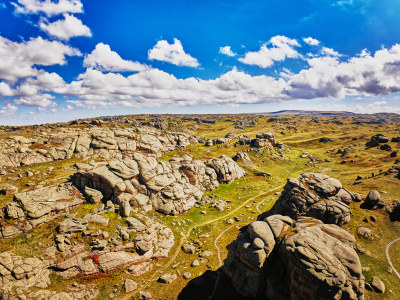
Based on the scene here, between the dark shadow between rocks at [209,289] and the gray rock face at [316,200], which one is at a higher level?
the gray rock face at [316,200]

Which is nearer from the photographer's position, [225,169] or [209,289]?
[209,289]

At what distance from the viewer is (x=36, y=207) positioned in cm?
3722

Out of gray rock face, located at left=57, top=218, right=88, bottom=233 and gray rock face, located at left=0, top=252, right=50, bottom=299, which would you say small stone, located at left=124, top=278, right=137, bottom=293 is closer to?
gray rock face, located at left=0, top=252, right=50, bottom=299

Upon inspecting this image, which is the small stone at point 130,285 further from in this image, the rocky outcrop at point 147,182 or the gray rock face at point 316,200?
the gray rock face at point 316,200

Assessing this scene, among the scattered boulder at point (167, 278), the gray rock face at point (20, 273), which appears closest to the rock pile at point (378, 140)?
the scattered boulder at point (167, 278)

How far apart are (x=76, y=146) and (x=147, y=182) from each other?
41.4m

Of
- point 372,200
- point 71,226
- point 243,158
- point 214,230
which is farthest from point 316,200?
point 243,158

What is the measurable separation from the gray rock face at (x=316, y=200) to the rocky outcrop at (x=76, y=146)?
63393 mm

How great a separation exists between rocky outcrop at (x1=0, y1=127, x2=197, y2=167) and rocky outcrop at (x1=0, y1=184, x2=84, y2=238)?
99.5 feet

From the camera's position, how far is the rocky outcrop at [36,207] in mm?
34566

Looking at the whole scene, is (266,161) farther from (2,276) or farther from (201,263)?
(2,276)

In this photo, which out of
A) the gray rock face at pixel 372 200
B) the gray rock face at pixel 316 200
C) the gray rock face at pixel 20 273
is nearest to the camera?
the gray rock face at pixel 20 273

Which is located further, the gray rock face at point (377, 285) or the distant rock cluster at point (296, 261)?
the gray rock face at point (377, 285)

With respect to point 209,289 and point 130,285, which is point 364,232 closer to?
point 209,289
